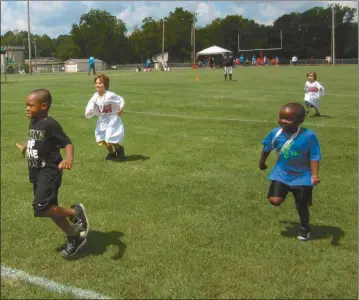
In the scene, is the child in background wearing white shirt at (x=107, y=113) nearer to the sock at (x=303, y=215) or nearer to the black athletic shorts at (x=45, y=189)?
the black athletic shorts at (x=45, y=189)

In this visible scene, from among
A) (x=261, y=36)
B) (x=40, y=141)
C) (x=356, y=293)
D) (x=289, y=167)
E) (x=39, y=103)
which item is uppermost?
(x=261, y=36)

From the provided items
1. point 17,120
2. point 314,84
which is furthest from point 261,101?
point 17,120

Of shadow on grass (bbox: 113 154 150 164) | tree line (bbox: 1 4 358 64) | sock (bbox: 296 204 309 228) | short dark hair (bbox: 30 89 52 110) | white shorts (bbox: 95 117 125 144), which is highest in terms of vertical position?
tree line (bbox: 1 4 358 64)

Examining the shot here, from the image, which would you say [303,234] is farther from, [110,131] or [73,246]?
[110,131]

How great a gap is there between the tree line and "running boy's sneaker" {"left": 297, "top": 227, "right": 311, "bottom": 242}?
10521cm

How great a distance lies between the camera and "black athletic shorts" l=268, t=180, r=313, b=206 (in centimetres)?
505

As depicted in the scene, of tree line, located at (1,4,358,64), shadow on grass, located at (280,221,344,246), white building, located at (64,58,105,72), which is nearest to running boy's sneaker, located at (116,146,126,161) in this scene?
shadow on grass, located at (280,221,344,246)

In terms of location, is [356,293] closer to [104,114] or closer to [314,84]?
[104,114]

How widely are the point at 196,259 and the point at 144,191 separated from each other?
8.38 ft

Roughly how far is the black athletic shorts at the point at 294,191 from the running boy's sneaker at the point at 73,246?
2.10m

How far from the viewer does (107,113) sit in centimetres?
900

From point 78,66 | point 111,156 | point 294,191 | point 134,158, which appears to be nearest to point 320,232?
point 294,191

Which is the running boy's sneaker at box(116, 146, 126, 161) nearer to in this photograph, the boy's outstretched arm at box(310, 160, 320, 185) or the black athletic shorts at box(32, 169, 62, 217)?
the black athletic shorts at box(32, 169, 62, 217)

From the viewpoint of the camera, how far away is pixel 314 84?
14.8 metres
